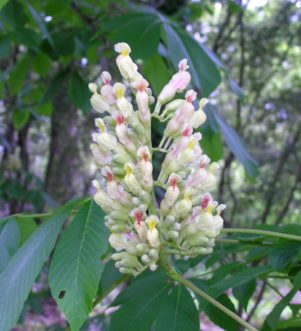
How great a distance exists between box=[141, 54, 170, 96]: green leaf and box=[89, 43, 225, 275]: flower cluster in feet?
3.67

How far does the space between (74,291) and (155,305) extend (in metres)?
0.43

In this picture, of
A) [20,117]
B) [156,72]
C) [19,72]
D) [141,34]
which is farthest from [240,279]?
[20,117]

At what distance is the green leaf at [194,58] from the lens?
6.85ft

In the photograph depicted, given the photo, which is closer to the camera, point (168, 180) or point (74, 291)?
point (74, 291)

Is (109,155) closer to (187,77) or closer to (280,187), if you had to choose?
(187,77)

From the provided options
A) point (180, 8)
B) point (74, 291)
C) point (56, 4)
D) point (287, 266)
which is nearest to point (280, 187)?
point (180, 8)

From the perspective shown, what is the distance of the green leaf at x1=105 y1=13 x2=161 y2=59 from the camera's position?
2.17 m

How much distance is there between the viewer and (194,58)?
2191 mm

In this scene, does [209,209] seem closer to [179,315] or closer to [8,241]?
[179,315]

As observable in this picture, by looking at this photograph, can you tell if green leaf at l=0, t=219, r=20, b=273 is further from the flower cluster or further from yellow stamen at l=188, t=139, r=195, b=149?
yellow stamen at l=188, t=139, r=195, b=149

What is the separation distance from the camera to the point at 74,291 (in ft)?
3.74

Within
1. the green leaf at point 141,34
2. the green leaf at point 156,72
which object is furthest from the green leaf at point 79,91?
the green leaf at point 141,34

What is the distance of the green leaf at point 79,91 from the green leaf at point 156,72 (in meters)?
0.92

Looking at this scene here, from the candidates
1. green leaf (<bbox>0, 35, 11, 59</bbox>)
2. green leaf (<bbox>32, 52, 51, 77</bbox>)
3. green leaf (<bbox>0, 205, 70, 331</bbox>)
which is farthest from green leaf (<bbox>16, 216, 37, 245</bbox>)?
green leaf (<bbox>32, 52, 51, 77</bbox>)
